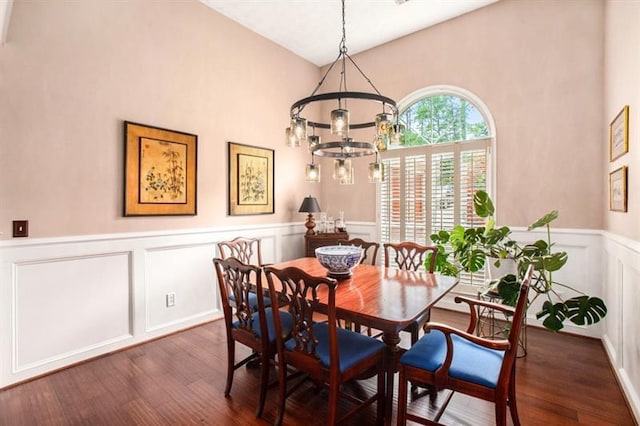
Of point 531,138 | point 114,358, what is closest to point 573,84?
point 531,138

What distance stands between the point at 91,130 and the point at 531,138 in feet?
14.4

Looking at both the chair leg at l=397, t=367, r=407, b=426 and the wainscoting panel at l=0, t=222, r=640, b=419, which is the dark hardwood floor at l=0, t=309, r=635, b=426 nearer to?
the wainscoting panel at l=0, t=222, r=640, b=419

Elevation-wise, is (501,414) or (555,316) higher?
(555,316)

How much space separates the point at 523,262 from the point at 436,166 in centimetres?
173

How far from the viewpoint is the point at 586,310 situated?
2357 millimetres

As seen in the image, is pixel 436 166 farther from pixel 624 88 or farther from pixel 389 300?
pixel 389 300

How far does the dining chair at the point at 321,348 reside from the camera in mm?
1651

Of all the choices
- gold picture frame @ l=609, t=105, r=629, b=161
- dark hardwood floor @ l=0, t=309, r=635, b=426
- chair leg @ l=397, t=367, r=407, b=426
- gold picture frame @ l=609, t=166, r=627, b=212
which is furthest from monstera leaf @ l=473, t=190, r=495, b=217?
chair leg @ l=397, t=367, r=407, b=426

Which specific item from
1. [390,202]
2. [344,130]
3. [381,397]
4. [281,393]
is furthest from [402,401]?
[390,202]

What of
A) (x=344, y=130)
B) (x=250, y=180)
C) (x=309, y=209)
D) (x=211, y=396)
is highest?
(x=344, y=130)

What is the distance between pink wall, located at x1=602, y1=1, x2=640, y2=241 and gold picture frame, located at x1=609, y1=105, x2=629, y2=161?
0.17 feet

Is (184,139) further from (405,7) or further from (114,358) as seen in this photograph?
(405,7)

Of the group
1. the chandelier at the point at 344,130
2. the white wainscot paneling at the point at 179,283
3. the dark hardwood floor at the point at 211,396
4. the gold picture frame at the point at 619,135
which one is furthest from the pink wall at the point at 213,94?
the chandelier at the point at 344,130

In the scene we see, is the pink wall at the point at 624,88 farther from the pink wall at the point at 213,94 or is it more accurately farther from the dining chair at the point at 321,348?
the dining chair at the point at 321,348
